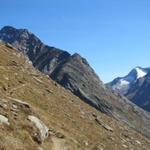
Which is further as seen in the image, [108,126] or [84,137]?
[108,126]

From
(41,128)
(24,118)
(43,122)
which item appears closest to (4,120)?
(24,118)

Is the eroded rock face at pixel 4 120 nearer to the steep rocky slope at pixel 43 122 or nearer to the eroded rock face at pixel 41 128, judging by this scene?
the steep rocky slope at pixel 43 122

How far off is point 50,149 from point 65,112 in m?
20.5

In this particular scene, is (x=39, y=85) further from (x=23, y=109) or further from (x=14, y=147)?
(x=14, y=147)

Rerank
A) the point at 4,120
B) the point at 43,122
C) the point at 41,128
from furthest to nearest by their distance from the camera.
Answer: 1. the point at 43,122
2. the point at 41,128
3. the point at 4,120

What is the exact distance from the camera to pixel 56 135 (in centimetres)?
4103

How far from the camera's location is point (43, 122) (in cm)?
4194

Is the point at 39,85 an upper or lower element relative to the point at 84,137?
upper

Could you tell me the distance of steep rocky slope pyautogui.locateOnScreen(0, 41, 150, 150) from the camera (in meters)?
32.6

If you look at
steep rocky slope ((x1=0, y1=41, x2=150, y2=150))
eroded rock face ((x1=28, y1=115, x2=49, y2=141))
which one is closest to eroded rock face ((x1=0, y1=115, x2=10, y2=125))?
steep rocky slope ((x1=0, y1=41, x2=150, y2=150))

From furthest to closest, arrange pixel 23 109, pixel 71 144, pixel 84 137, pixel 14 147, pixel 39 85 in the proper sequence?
1. pixel 39 85
2. pixel 84 137
3. pixel 71 144
4. pixel 23 109
5. pixel 14 147

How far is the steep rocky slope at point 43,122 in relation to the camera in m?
32.6

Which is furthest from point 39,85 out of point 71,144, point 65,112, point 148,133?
point 148,133

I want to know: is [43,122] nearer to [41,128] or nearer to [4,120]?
[41,128]
